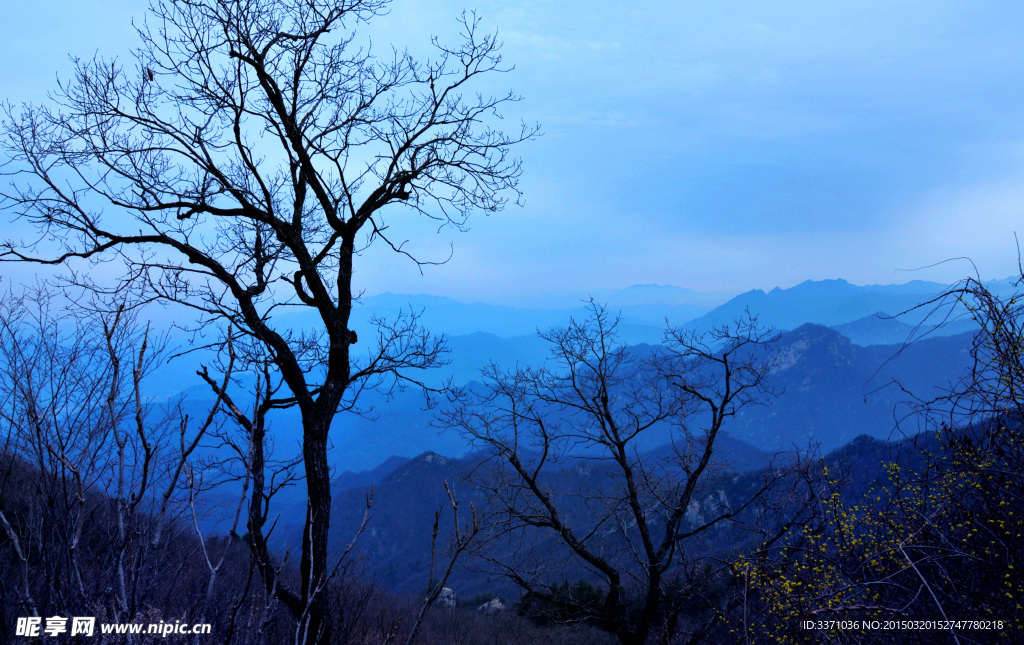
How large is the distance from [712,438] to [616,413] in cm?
167

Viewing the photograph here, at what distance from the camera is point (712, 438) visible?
30.9 ft

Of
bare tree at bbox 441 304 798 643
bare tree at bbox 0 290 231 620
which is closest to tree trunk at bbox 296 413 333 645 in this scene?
bare tree at bbox 0 290 231 620

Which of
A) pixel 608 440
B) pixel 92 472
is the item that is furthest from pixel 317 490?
pixel 608 440

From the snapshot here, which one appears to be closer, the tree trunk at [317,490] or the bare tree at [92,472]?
the bare tree at [92,472]

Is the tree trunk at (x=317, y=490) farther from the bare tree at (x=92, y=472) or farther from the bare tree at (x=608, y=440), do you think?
the bare tree at (x=608, y=440)

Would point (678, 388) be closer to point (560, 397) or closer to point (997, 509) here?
point (560, 397)

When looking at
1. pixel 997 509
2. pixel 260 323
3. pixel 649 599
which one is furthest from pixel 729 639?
pixel 260 323

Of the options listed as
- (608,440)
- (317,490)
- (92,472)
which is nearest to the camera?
(92,472)

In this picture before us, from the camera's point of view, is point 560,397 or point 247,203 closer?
point 247,203

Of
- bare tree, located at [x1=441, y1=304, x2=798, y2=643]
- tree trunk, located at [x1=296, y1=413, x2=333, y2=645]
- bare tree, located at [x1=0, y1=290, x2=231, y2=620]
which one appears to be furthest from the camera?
bare tree, located at [x1=441, y1=304, x2=798, y2=643]

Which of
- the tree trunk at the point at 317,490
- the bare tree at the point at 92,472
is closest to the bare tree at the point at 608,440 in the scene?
the tree trunk at the point at 317,490

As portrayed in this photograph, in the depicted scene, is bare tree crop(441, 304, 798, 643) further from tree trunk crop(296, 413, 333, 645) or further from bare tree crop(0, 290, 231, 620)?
bare tree crop(0, 290, 231, 620)

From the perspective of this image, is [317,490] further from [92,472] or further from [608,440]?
[608,440]

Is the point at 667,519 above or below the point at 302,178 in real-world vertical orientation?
below
